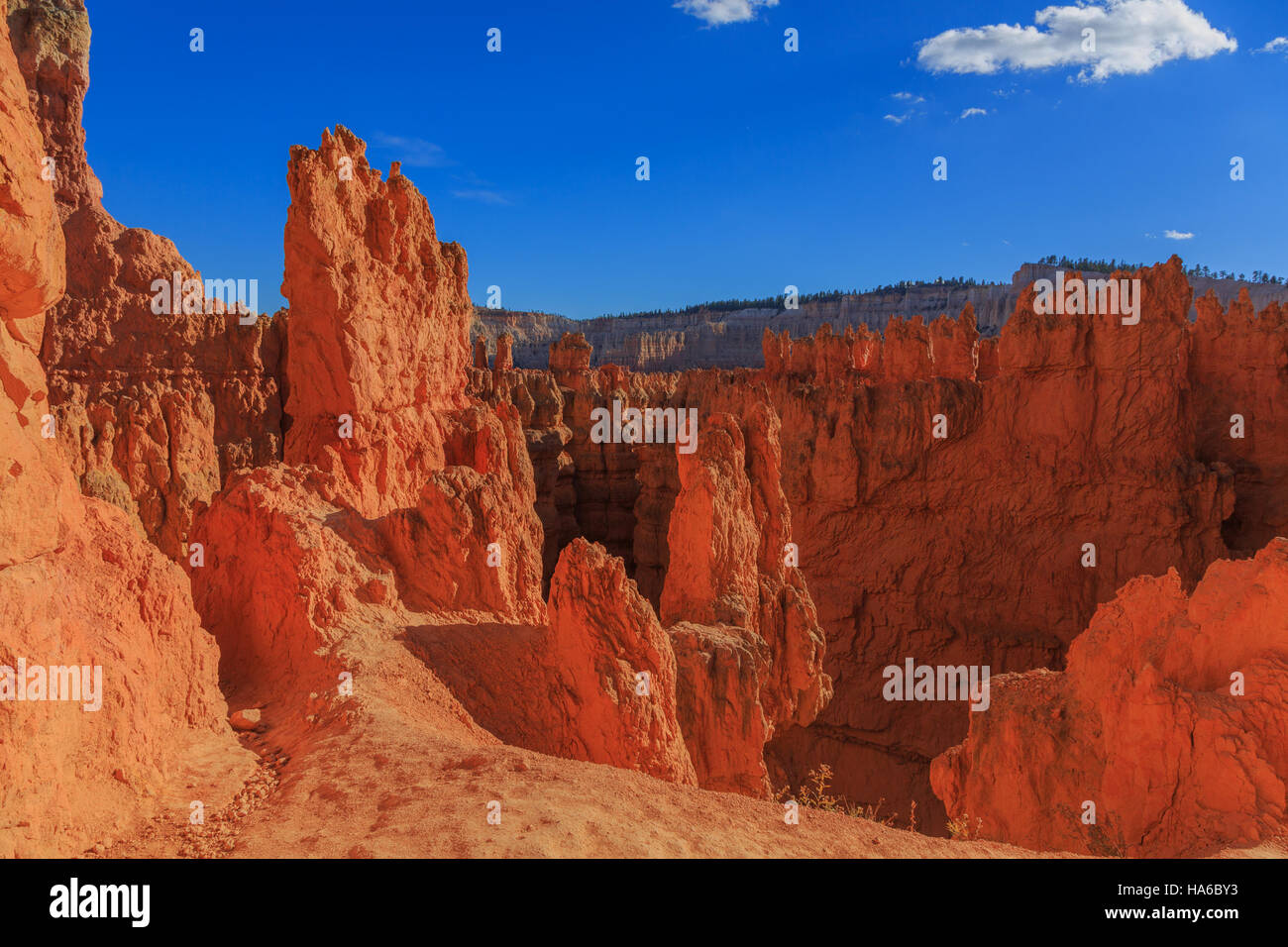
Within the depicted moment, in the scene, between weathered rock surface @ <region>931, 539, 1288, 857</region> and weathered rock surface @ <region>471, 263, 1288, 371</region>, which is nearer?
weathered rock surface @ <region>931, 539, 1288, 857</region>

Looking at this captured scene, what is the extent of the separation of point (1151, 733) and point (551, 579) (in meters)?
6.53

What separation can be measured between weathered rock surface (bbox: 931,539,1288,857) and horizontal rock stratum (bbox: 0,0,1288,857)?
4cm

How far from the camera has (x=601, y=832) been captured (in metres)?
5.05

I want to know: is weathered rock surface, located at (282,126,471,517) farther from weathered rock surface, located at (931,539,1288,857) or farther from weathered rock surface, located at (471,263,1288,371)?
weathered rock surface, located at (471,263,1288,371)

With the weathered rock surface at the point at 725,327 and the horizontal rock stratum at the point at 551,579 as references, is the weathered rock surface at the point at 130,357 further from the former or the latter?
the weathered rock surface at the point at 725,327

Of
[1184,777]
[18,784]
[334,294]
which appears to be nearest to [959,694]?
[1184,777]

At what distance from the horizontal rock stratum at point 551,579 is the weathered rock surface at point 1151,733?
4 centimetres

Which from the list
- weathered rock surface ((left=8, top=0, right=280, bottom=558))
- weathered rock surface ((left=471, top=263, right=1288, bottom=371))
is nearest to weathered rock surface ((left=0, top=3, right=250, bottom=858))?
weathered rock surface ((left=8, top=0, right=280, bottom=558))

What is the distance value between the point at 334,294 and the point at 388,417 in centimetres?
209

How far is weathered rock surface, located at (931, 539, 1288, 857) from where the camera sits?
6.68 m

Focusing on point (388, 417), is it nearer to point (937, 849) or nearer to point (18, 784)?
point (18, 784)

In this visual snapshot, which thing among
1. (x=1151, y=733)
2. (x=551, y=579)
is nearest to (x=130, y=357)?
(x=551, y=579)

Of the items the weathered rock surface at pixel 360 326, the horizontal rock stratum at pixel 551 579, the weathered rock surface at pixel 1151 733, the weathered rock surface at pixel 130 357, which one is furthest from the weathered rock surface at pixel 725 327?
the weathered rock surface at pixel 1151 733

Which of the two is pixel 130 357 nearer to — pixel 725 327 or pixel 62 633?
pixel 62 633
